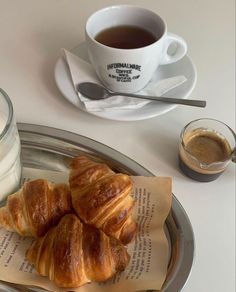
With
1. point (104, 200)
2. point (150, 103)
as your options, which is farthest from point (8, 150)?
point (150, 103)

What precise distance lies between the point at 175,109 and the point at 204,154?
0.40 feet

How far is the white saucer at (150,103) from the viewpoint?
73 cm

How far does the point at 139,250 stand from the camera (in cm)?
60

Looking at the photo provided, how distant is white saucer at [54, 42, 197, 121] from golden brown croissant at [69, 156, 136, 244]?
152 mm

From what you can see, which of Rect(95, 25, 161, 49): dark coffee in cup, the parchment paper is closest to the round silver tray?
the parchment paper

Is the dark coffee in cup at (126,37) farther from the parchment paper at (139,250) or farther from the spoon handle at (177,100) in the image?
the parchment paper at (139,250)

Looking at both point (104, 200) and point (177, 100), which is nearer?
point (104, 200)

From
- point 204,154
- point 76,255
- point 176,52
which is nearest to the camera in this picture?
point 76,255

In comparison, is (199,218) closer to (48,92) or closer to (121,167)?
(121,167)

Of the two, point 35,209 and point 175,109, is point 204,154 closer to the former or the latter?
point 175,109

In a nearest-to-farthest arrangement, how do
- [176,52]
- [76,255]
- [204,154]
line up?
[76,255], [204,154], [176,52]

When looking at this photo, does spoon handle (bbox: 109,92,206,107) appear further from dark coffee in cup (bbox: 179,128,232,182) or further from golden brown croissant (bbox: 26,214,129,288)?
golden brown croissant (bbox: 26,214,129,288)

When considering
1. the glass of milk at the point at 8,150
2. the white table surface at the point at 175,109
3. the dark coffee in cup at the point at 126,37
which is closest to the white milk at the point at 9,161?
the glass of milk at the point at 8,150

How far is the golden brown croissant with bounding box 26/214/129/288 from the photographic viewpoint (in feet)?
1.75
